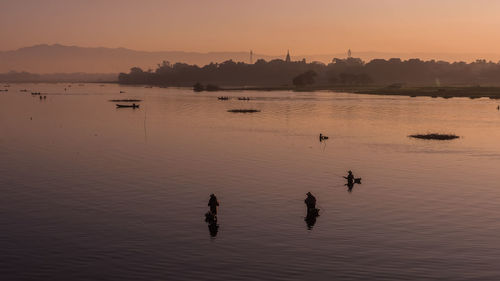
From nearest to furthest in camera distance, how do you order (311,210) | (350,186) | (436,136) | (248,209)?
1. (311,210)
2. (248,209)
3. (350,186)
4. (436,136)

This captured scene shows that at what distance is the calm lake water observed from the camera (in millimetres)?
31750

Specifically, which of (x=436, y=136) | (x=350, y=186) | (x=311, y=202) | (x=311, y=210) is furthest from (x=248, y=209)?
(x=436, y=136)

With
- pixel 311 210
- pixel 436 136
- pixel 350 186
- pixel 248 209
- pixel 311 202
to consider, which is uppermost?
pixel 311 202

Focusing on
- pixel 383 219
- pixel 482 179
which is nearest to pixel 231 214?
pixel 383 219

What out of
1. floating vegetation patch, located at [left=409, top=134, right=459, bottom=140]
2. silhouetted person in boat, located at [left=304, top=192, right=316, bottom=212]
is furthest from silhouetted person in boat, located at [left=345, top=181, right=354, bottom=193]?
floating vegetation patch, located at [left=409, top=134, right=459, bottom=140]

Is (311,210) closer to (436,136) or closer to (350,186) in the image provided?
(350,186)

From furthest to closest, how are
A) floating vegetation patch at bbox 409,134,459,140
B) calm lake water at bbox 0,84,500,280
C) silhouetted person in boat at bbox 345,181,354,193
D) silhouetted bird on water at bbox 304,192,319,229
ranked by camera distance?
floating vegetation patch at bbox 409,134,459,140
silhouetted person in boat at bbox 345,181,354,193
silhouetted bird on water at bbox 304,192,319,229
calm lake water at bbox 0,84,500,280

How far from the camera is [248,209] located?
44.7m

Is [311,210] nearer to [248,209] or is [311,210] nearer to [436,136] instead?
[248,209]

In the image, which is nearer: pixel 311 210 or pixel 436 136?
pixel 311 210

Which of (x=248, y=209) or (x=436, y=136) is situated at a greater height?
(x=436, y=136)

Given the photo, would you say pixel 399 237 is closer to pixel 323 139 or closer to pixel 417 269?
pixel 417 269

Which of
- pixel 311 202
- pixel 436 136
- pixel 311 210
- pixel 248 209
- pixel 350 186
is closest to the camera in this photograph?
pixel 311 202

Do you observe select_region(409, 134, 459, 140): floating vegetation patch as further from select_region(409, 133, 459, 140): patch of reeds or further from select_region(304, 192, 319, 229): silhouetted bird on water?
select_region(304, 192, 319, 229): silhouetted bird on water
